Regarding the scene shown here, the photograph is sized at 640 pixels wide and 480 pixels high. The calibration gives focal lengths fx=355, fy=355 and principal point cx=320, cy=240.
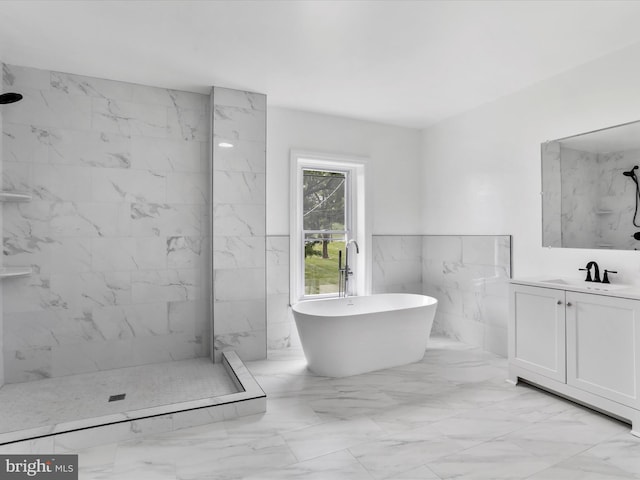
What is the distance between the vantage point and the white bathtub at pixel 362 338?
3.06 meters

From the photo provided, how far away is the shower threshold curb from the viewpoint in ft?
6.73

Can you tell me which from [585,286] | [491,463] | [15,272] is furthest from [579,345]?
[15,272]

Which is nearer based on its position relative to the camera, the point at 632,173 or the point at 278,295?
the point at 632,173

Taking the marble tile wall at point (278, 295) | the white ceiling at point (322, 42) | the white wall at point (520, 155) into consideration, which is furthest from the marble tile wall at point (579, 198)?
the marble tile wall at point (278, 295)

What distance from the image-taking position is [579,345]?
251cm

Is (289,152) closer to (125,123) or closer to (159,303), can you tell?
(125,123)

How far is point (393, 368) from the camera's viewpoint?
11.0 ft

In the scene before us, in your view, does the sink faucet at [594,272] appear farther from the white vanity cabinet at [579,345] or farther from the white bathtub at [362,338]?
the white bathtub at [362,338]

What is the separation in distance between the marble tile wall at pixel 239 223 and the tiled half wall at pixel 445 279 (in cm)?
28

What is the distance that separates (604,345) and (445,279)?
79.9 inches

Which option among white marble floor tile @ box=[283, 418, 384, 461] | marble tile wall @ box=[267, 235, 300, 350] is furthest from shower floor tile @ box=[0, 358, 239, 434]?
white marble floor tile @ box=[283, 418, 384, 461]

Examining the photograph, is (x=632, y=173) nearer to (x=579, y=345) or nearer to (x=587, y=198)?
(x=587, y=198)
